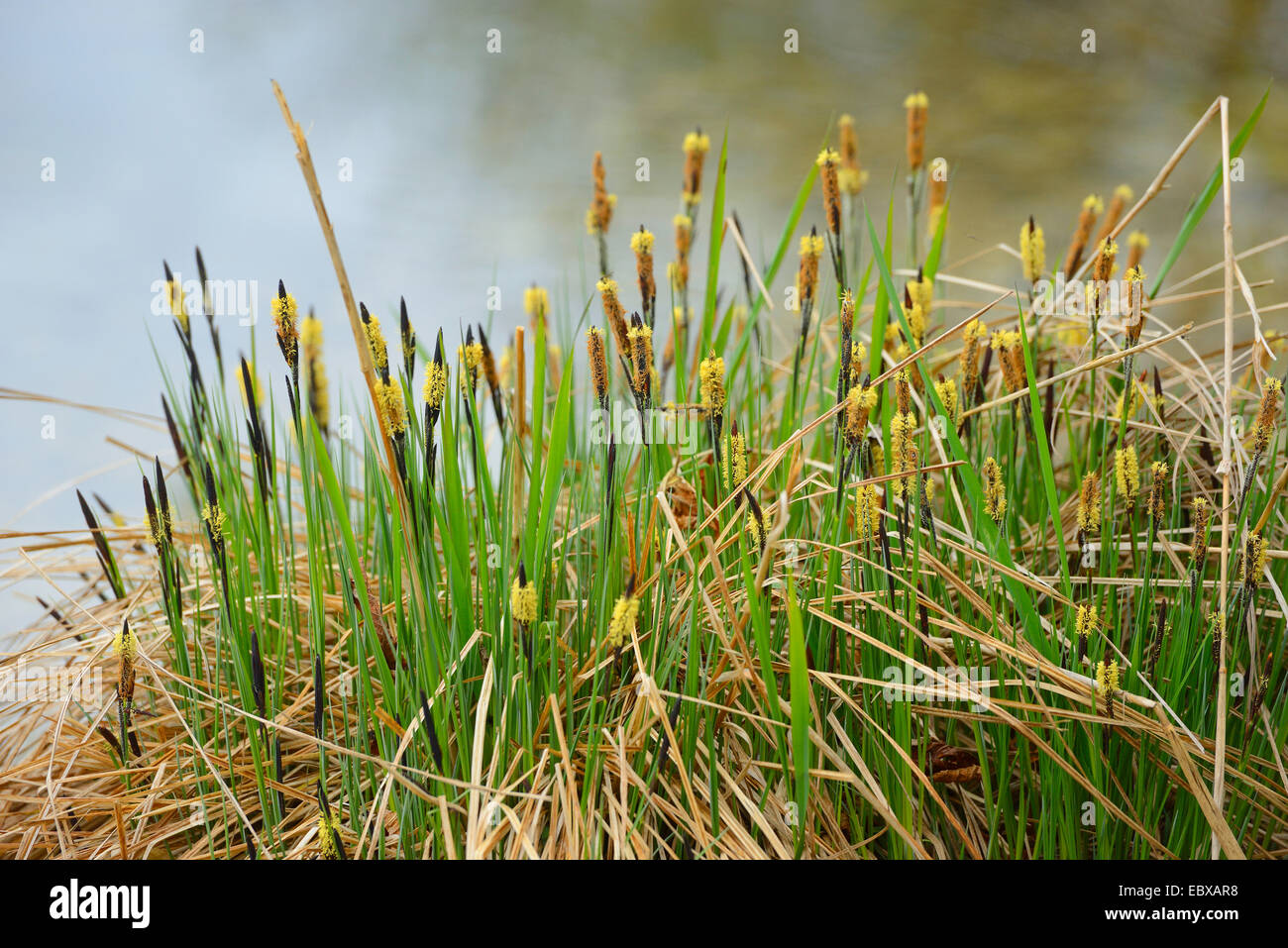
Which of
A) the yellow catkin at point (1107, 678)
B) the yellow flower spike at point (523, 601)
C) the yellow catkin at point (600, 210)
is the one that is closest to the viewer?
the yellow flower spike at point (523, 601)

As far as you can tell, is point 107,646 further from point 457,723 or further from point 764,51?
point 764,51

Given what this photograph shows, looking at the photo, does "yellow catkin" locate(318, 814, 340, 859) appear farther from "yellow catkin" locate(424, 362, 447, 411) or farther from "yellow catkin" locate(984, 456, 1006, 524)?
"yellow catkin" locate(984, 456, 1006, 524)

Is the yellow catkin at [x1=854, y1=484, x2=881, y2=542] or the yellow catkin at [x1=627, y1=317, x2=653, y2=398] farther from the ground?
the yellow catkin at [x1=627, y1=317, x2=653, y2=398]

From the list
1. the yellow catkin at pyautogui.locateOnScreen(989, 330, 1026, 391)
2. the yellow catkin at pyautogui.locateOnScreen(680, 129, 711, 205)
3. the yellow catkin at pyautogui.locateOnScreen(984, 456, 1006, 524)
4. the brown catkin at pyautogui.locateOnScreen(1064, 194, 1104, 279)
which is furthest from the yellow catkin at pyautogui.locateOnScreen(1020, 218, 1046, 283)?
the yellow catkin at pyautogui.locateOnScreen(680, 129, 711, 205)

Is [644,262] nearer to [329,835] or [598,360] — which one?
[598,360]

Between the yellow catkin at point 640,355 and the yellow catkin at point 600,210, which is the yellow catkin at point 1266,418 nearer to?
the yellow catkin at point 640,355

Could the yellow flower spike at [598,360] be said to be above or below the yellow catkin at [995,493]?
above

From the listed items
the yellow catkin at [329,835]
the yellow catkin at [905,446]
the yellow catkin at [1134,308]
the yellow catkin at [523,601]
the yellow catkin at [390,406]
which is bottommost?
the yellow catkin at [329,835]

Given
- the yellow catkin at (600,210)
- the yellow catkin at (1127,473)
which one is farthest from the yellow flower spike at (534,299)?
the yellow catkin at (1127,473)

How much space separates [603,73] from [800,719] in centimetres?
298

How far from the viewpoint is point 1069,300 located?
1239 mm

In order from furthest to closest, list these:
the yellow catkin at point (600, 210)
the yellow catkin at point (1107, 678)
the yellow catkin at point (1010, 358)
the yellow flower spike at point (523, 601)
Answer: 1. the yellow catkin at point (600, 210)
2. the yellow catkin at point (1010, 358)
3. the yellow catkin at point (1107, 678)
4. the yellow flower spike at point (523, 601)

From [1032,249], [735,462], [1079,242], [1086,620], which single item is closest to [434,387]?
[735,462]

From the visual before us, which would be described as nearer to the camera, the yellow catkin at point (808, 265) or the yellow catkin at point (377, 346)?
the yellow catkin at point (377, 346)
